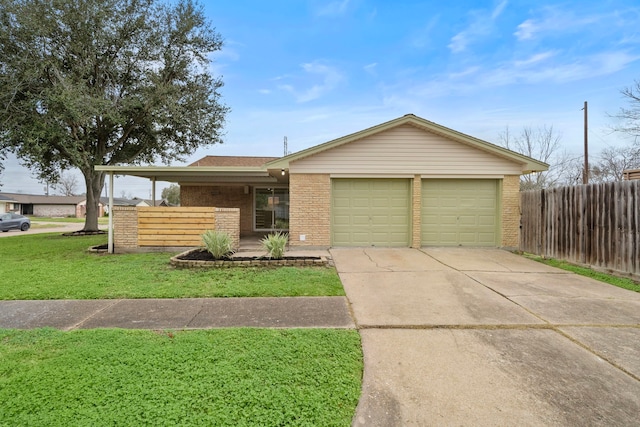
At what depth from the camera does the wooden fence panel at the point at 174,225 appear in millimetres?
9344

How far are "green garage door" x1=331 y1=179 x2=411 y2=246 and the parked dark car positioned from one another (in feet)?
90.0

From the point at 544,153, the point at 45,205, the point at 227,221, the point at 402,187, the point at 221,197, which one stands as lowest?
the point at 227,221

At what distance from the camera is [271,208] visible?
47.6 feet

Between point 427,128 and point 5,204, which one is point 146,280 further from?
point 5,204

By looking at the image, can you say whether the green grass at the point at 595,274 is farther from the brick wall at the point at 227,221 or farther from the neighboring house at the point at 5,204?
the neighboring house at the point at 5,204

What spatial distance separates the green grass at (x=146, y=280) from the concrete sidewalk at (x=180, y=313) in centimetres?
30

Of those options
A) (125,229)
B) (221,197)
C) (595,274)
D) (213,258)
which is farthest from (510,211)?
(125,229)

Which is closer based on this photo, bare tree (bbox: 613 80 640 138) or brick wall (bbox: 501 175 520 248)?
brick wall (bbox: 501 175 520 248)

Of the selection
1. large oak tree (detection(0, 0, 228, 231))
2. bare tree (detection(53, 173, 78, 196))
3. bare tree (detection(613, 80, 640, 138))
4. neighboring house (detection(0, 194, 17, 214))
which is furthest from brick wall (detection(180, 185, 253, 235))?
bare tree (detection(53, 173, 78, 196))

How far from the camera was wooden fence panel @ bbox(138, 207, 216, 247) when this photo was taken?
9.34 m

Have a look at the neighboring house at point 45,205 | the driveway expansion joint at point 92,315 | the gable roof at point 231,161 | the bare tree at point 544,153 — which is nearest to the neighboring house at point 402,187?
the driveway expansion joint at point 92,315

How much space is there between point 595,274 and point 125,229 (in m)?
12.3

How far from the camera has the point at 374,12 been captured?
Answer: 11711mm

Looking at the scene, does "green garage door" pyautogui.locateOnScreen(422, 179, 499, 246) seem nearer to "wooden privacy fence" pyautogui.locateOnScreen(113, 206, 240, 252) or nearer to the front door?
"wooden privacy fence" pyautogui.locateOnScreen(113, 206, 240, 252)
